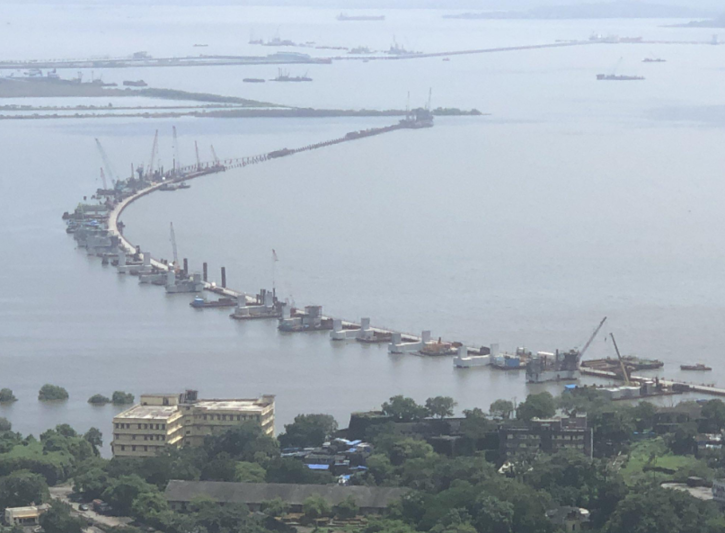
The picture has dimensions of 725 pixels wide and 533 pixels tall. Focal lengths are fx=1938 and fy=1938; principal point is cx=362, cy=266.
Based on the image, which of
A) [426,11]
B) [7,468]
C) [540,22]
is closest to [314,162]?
[7,468]

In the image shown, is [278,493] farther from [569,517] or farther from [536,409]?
[536,409]

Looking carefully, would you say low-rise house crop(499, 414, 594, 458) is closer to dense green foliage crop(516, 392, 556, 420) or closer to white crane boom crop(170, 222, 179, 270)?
dense green foliage crop(516, 392, 556, 420)

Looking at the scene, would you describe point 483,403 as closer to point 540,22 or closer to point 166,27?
point 166,27

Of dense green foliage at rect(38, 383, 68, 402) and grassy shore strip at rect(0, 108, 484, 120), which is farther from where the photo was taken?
grassy shore strip at rect(0, 108, 484, 120)

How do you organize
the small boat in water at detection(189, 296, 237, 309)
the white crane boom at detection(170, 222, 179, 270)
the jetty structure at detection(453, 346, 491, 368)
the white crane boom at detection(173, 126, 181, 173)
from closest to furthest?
the jetty structure at detection(453, 346, 491, 368) < the small boat in water at detection(189, 296, 237, 309) < the white crane boom at detection(170, 222, 179, 270) < the white crane boom at detection(173, 126, 181, 173)

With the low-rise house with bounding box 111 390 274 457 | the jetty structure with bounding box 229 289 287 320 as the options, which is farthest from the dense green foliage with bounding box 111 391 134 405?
the jetty structure with bounding box 229 289 287 320

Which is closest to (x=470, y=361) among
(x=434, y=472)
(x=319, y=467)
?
(x=319, y=467)

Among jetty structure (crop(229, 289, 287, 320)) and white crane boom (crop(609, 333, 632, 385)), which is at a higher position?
jetty structure (crop(229, 289, 287, 320))
